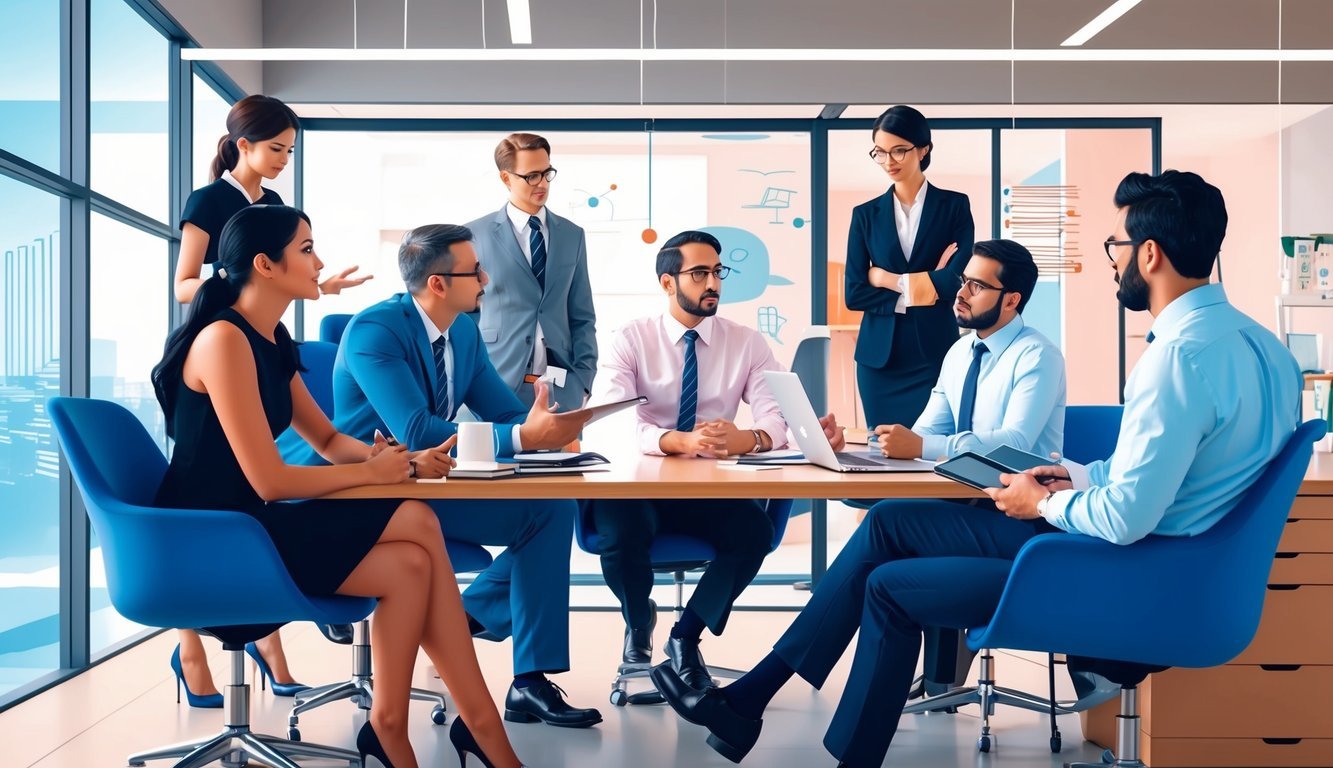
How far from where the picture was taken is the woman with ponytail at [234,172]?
352 centimetres

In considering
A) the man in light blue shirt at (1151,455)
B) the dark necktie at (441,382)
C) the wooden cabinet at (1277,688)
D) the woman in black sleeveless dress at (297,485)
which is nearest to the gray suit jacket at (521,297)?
the dark necktie at (441,382)

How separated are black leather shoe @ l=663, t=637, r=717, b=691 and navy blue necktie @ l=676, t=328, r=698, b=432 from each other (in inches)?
26.8

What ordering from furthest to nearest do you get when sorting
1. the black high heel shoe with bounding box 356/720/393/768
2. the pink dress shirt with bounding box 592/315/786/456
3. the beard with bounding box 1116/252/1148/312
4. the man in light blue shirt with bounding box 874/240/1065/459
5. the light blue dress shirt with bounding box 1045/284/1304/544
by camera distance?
the pink dress shirt with bounding box 592/315/786/456, the man in light blue shirt with bounding box 874/240/1065/459, the black high heel shoe with bounding box 356/720/393/768, the beard with bounding box 1116/252/1148/312, the light blue dress shirt with bounding box 1045/284/1304/544

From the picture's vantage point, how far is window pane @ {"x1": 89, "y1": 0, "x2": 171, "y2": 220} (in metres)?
4.08

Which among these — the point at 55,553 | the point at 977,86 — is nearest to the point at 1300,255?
the point at 977,86

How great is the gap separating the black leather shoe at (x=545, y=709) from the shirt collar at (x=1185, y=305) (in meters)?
1.89

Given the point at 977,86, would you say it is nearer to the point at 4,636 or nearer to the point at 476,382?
the point at 476,382

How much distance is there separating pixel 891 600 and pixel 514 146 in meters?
2.31

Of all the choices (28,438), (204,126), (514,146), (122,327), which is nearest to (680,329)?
(514,146)

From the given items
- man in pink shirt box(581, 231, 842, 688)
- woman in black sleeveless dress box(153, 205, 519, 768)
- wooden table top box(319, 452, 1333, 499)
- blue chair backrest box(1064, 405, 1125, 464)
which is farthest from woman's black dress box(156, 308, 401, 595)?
blue chair backrest box(1064, 405, 1125, 464)

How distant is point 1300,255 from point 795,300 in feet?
8.23

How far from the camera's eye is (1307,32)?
552 cm

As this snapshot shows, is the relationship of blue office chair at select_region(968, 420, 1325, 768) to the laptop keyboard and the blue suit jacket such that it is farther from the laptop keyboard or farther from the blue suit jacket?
the blue suit jacket

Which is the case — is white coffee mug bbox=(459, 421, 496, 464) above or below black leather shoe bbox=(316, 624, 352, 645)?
above
